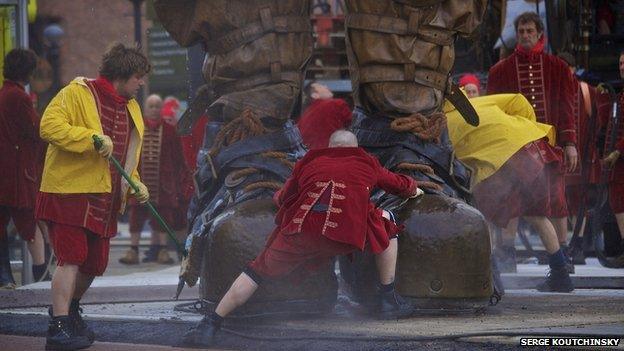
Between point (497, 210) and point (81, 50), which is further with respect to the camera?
point (81, 50)

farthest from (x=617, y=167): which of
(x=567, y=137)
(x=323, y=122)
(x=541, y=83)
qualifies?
(x=323, y=122)

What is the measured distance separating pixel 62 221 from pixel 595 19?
6.32m

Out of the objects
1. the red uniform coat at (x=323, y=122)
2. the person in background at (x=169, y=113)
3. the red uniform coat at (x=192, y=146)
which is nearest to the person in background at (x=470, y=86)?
the red uniform coat at (x=323, y=122)

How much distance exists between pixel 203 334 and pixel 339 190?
83cm

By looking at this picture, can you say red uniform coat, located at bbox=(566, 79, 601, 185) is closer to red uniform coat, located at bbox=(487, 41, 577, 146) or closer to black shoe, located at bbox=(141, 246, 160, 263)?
red uniform coat, located at bbox=(487, 41, 577, 146)

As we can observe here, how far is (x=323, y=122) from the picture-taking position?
11102 mm

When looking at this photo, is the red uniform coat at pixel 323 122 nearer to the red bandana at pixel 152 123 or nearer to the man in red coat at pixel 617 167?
the man in red coat at pixel 617 167

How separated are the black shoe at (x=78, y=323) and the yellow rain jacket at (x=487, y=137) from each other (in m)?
2.17

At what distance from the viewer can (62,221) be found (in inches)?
284

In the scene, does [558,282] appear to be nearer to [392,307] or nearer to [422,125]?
[422,125]

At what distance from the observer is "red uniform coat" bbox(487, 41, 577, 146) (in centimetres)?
997

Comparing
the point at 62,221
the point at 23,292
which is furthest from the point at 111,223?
the point at 23,292

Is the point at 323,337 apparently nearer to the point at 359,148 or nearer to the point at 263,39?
the point at 359,148

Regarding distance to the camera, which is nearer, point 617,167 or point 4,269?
point 4,269
